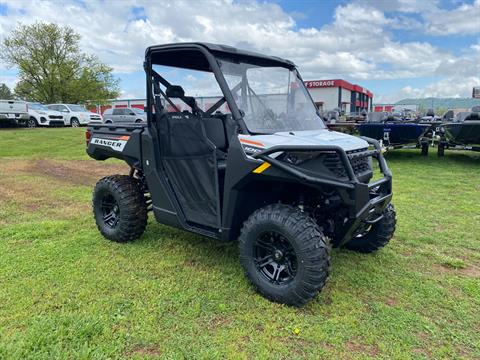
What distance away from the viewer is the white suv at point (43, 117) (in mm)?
20922

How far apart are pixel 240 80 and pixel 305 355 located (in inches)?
89.4

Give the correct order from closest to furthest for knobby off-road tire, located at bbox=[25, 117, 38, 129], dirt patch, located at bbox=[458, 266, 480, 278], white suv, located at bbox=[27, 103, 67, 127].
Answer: dirt patch, located at bbox=[458, 266, 480, 278], knobby off-road tire, located at bbox=[25, 117, 38, 129], white suv, located at bbox=[27, 103, 67, 127]

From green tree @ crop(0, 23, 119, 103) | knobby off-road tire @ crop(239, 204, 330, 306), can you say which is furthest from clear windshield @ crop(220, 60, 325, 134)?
green tree @ crop(0, 23, 119, 103)

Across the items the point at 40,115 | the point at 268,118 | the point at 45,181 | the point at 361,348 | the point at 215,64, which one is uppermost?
the point at 215,64

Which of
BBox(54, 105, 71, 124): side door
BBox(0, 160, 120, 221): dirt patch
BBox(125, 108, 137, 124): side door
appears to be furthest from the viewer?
BBox(54, 105, 71, 124): side door

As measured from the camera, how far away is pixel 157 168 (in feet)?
12.9

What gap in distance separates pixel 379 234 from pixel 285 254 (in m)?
1.33

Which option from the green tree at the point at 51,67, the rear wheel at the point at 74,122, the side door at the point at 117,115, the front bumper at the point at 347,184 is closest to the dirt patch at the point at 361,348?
the front bumper at the point at 347,184

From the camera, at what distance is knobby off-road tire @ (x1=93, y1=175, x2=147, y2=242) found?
417cm

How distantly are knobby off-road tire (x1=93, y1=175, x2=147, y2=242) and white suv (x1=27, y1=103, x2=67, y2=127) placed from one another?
1895cm

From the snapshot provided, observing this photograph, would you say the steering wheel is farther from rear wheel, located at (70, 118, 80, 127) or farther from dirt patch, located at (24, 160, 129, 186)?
rear wheel, located at (70, 118, 80, 127)

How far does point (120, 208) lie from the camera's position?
4199mm

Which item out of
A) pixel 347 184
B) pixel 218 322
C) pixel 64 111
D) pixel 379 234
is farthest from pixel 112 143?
pixel 64 111

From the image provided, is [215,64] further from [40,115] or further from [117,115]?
[40,115]
